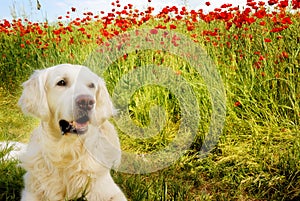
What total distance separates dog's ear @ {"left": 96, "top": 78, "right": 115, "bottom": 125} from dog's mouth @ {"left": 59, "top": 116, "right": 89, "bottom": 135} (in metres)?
0.12

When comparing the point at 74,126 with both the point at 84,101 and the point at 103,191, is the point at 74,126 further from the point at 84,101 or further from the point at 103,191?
the point at 103,191

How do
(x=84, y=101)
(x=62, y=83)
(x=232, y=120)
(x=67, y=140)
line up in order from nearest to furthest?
(x=84, y=101)
(x=62, y=83)
(x=67, y=140)
(x=232, y=120)

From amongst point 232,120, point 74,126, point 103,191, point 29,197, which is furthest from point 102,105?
point 232,120

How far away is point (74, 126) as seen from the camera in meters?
2.72

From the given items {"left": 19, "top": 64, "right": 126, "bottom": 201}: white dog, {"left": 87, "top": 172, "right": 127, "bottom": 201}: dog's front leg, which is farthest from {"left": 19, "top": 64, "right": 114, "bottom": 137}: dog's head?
{"left": 87, "top": 172, "right": 127, "bottom": 201}: dog's front leg

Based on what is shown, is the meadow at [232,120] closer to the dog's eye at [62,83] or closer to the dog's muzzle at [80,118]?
the dog's muzzle at [80,118]

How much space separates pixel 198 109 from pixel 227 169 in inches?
28.4

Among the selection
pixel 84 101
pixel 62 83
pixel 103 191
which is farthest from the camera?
pixel 103 191

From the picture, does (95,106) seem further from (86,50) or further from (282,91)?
(86,50)

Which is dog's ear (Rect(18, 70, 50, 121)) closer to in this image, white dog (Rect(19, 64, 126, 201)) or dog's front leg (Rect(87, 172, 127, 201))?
white dog (Rect(19, 64, 126, 201))

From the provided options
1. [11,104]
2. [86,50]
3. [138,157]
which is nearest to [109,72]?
[86,50]

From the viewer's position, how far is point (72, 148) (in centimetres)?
285

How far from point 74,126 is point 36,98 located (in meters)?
0.33

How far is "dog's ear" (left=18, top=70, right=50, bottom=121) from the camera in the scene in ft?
9.01
